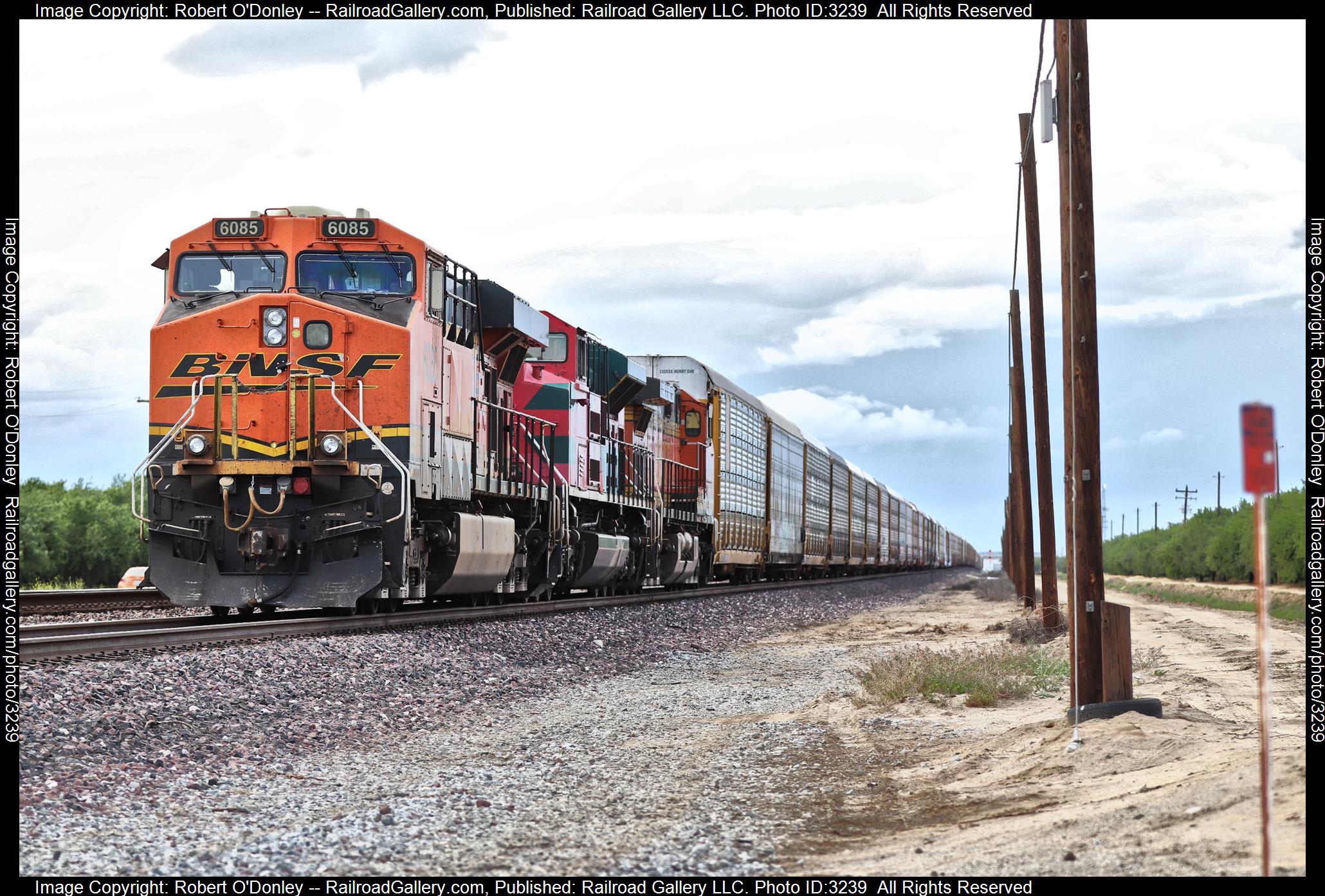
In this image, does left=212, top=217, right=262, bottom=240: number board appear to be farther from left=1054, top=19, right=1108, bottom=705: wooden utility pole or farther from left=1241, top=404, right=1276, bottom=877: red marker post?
left=1241, top=404, right=1276, bottom=877: red marker post

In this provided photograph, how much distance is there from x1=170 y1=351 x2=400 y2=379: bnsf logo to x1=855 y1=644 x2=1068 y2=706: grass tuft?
18.5 ft

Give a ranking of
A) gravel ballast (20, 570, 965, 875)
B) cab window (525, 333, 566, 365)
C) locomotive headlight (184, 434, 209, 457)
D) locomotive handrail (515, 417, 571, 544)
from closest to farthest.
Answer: gravel ballast (20, 570, 965, 875) < locomotive headlight (184, 434, 209, 457) < locomotive handrail (515, 417, 571, 544) < cab window (525, 333, 566, 365)

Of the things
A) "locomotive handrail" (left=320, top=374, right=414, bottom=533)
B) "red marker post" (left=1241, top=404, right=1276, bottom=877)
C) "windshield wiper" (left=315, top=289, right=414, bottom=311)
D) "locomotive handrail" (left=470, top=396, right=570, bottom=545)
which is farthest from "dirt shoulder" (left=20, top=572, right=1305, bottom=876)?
"locomotive handrail" (left=470, top=396, right=570, bottom=545)

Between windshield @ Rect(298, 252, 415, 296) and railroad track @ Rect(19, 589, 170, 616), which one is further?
railroad track @ Rect(19, 589, 170, 616)

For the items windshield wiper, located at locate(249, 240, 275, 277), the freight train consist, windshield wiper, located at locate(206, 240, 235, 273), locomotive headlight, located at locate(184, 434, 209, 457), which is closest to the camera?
locomotive headlight, located at locate(184, 434, 209, 457)

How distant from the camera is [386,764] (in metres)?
7.75

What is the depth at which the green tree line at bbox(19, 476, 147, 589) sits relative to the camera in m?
31.5

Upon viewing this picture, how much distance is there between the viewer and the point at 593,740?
8672 millimetres

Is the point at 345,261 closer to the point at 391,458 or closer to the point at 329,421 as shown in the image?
the point at 329,421

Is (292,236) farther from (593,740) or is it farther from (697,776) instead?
(697,776)

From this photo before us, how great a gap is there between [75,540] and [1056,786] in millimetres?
32099

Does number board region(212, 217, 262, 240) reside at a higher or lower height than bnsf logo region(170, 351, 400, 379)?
higher

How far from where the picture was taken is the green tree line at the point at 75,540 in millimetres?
31500
